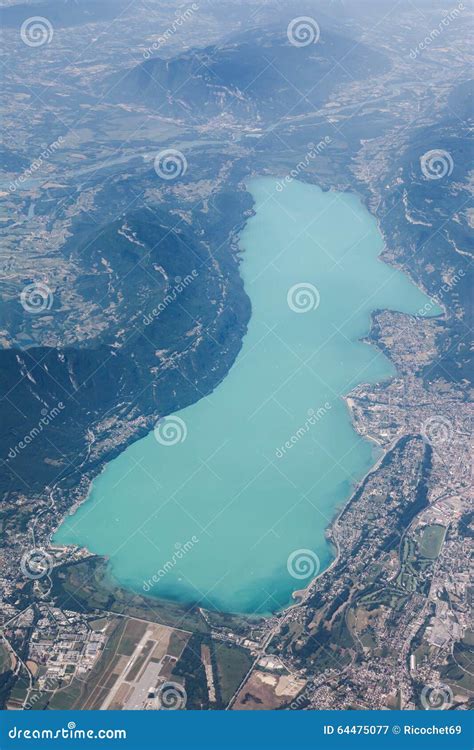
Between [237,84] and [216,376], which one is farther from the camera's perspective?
[237,84]

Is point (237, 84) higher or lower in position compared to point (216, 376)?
higher

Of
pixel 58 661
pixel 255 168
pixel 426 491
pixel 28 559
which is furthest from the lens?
pixel 255 168

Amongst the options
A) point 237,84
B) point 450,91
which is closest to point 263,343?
point 237,84

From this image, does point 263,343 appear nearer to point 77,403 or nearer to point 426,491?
point 77,403

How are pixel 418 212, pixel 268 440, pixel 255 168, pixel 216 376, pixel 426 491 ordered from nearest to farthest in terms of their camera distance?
1. pixel 426 491
2. pixel 268 440
3. pixel 216 376
4. pixel 418 212
5. pixel 255 168

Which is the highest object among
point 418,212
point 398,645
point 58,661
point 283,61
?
point 283,61

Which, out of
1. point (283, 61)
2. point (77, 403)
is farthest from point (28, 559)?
point (283, 61)

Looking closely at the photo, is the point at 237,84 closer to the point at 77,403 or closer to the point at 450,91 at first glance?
the point at 450,91
